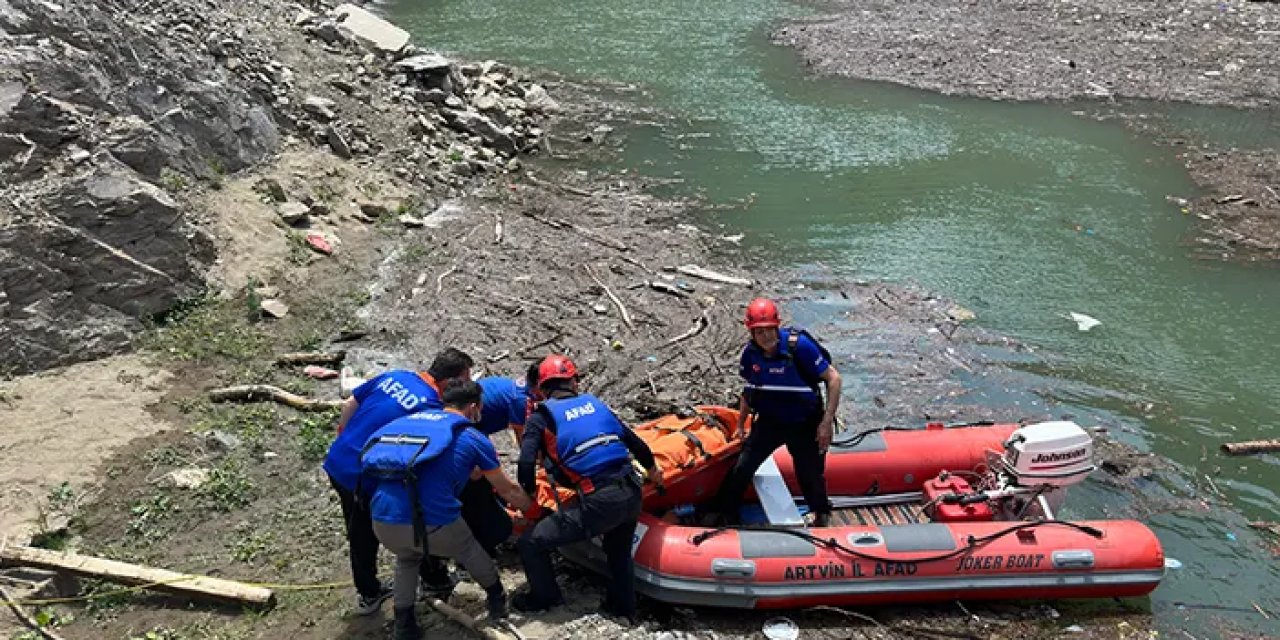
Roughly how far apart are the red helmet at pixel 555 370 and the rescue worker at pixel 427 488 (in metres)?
0.49

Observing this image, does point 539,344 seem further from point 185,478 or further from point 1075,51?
point 1075,51

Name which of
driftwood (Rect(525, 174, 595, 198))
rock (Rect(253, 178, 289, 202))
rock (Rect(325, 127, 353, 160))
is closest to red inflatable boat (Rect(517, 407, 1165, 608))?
rock (Rect(253, 178, 289, 202))

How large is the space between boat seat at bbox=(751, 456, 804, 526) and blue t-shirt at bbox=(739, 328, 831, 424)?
25.3 inches

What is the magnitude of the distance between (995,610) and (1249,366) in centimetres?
578

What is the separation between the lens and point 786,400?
6289 millimetres

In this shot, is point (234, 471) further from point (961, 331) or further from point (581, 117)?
point (581, 117)

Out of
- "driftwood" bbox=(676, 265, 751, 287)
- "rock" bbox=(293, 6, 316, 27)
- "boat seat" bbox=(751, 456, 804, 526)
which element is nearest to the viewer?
"boat seat" bbox=(751, 456, 804, 526)

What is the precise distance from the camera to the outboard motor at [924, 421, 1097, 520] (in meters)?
6.74

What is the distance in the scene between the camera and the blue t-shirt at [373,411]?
507 cm

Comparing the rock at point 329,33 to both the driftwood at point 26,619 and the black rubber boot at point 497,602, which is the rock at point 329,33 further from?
the black rubber boot at point 497,602

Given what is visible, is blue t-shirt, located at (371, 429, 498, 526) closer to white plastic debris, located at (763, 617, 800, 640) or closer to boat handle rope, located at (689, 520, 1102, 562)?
boat handle rope, located at (689, 520, 1102, 562)

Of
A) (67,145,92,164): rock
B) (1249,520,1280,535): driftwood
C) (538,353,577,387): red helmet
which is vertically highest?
(67,145,92,164): rock

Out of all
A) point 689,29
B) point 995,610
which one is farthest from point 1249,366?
point 689,29

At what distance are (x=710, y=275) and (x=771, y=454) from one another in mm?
4808
